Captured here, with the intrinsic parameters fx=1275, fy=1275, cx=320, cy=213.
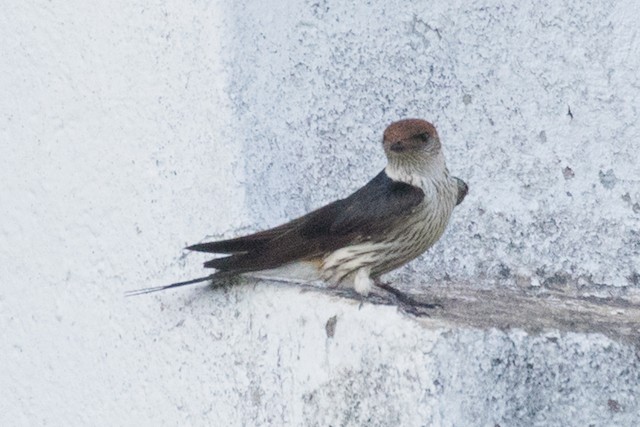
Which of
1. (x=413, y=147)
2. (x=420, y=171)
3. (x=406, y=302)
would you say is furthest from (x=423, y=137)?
(x=406, y=302)

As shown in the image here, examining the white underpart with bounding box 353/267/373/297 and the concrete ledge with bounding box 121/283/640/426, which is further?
the white underpart with bounding box 353/267/373/297

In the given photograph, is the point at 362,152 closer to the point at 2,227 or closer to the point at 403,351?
the point at 403,351

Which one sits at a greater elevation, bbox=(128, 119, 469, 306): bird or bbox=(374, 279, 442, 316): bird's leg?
bbox=(128, 119, 469, 306): bird

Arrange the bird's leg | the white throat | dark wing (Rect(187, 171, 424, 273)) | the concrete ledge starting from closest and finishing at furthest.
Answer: the concrete ledge, the bird's leg, dark wing (Rect(187, 171, 424, 273)), the white throat

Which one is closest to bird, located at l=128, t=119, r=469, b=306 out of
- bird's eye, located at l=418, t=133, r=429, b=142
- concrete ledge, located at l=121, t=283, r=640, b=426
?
bird's eye, located at l=418, t=133, r=429, b=142

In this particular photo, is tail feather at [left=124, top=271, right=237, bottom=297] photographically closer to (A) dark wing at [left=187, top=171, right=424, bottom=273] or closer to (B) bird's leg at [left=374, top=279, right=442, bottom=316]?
(A) dark wing at [left=187, top=171, right=424, bottom=273]

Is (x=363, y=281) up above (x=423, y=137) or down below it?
below

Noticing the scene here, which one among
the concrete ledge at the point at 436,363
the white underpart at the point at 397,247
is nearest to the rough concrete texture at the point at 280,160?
the concrete ledge at the point at 436,363

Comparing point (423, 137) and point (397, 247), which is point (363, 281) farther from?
point (423, 137)
